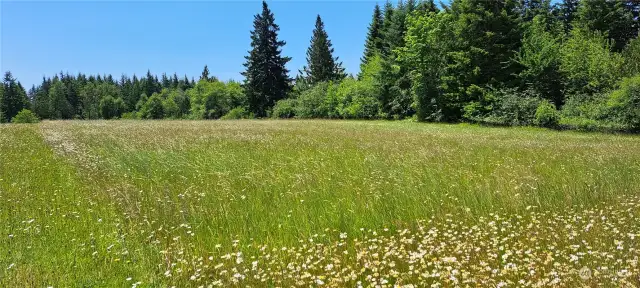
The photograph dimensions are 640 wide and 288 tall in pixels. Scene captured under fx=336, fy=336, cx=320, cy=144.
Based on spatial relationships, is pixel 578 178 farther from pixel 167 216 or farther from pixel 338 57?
pixel 338 57

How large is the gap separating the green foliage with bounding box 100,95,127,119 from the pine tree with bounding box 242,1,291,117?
61522mm

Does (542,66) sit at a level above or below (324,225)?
above

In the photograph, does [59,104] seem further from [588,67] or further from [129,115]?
[588,67]

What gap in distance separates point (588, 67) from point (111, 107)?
10748cm

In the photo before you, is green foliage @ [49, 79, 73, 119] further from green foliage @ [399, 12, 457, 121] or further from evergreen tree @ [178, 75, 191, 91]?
green foliage @ [399, 12, 457, 121]

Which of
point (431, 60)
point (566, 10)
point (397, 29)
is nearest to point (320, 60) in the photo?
point (397, 29)

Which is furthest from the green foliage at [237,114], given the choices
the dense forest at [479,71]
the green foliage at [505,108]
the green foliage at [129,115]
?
the green foliage at [129,115]

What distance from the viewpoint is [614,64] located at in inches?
909

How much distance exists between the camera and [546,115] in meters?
22.2

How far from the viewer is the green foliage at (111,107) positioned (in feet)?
311

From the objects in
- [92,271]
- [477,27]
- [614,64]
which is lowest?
[92,271]

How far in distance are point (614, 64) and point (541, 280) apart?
28080 mm

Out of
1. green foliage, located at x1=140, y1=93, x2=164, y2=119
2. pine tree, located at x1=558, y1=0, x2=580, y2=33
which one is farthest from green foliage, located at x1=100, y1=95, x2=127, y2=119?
pine tree, located at x1=558, y1=0, x2=580, y2=33

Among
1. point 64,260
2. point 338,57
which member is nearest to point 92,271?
point 64,260
